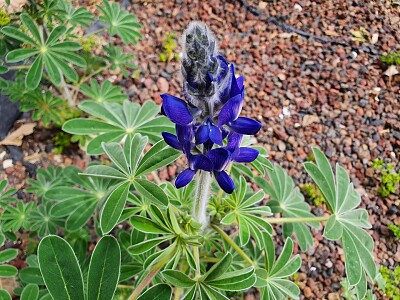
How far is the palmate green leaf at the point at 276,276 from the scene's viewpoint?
1.64m

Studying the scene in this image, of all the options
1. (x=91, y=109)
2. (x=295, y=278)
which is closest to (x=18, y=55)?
(x=91, y=109)

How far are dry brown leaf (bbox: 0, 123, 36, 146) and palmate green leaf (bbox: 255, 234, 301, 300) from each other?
1987 mm

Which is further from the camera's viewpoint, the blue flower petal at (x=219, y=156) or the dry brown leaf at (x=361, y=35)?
the dry brown leaf at (x=361, y=35)

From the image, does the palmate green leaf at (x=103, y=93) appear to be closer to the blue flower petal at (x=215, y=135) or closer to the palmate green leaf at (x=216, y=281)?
the palmate green leaf at (x=216, y=281)

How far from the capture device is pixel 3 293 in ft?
5.31

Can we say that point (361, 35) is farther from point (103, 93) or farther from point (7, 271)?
point (7, 271)

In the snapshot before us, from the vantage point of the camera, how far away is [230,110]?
3.75ft

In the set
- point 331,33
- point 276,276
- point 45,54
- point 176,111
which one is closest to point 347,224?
point 276,276

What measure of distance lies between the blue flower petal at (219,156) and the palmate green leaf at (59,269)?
1.59 feet

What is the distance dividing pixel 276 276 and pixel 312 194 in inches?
47.5

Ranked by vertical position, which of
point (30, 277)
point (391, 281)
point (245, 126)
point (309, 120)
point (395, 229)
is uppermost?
point (245, 126)

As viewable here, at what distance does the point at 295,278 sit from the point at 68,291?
1665 millimetres

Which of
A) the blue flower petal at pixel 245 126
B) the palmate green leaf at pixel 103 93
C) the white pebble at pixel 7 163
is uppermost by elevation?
the blue flower petal at pixel 245 126

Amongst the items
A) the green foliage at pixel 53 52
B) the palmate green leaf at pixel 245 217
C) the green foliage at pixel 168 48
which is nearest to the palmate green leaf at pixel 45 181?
the green foliage at pixel 53 52
